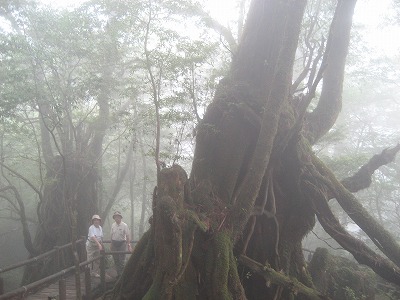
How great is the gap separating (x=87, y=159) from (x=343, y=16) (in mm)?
9547

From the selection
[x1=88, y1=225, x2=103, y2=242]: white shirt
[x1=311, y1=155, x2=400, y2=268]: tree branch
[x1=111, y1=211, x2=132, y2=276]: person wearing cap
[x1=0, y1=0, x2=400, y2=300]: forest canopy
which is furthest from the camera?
[x1=111, y1=211, x2=132, y2=276]: person wearing cap

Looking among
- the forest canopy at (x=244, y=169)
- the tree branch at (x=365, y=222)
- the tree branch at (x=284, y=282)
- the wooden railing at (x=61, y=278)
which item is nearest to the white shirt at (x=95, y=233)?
the wooden railing at (x=61, y=278)

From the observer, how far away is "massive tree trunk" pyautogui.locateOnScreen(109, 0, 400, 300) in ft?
17.2

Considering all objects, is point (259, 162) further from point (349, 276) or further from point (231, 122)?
point (349, 276)

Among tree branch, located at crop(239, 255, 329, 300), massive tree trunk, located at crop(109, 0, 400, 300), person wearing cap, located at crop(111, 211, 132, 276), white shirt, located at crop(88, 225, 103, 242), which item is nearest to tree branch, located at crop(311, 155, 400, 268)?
massive tree trunk, located at crop(109, 0, 400, 300)

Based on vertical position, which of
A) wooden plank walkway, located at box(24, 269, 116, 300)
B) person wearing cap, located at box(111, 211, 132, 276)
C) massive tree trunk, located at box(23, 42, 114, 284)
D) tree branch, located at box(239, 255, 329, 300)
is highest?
massive tree trunk, located at box(23, 42, 114, 284)

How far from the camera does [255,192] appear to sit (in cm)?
584

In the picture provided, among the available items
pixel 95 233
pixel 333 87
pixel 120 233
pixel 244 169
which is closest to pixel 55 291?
pixel 95 233

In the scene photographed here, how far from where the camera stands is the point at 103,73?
1218cm

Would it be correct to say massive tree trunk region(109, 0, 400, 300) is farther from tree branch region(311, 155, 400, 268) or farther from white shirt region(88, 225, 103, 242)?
white shirt region(88, 225, 103, 242)

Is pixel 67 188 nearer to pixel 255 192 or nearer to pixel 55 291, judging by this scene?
pixel 55 291

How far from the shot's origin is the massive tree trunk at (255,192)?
5230 millimetres

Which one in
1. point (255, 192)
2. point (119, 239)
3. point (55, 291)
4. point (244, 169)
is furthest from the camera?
point (119, 239)

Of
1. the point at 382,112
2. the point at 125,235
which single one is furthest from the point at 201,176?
the point at 382,112
